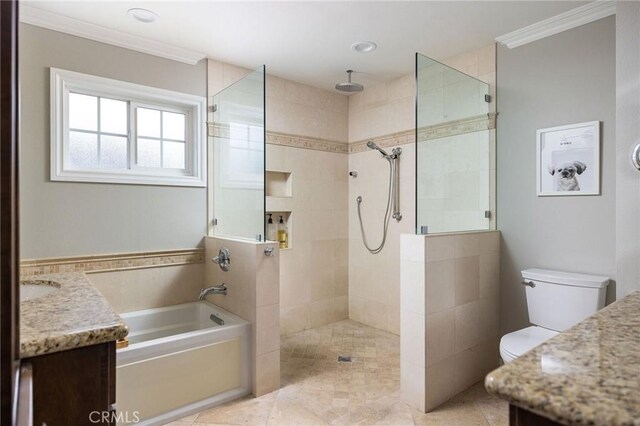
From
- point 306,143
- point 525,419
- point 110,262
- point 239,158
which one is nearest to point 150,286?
point 110,262

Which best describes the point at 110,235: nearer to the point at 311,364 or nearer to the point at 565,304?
the point at 311,364

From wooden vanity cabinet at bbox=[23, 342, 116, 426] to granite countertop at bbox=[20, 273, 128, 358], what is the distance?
0.04 meters

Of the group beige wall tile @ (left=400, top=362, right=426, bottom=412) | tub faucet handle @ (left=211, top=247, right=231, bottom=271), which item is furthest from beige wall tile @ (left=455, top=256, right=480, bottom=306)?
tub faucet handle @ (left=211, top=247, right=231, bottom=271)

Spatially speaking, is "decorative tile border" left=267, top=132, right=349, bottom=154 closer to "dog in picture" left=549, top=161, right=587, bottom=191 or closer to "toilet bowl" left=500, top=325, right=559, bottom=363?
"dog in picture" left=549, top=161, right=587, bottom=191

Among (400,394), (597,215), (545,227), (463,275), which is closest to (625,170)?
(597,215)

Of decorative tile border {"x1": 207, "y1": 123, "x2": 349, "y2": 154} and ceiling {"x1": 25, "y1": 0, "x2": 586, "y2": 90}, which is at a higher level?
ceiling {"x1": 25, "y1": 0, "x2": 586, "y2": 90}

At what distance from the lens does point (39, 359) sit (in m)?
→ 0.93

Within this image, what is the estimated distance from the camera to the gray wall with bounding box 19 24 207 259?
93.1 inches

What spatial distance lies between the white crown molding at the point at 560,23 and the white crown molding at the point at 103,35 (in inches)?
92.8

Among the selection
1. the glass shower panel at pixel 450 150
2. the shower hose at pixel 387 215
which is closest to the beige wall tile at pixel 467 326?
the glass shower panel at pixel 450 150

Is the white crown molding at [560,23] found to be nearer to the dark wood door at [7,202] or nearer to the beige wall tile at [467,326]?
the beige wall tile at [467,326]

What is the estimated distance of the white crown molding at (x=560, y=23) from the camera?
225 cm

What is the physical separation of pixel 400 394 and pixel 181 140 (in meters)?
2.53

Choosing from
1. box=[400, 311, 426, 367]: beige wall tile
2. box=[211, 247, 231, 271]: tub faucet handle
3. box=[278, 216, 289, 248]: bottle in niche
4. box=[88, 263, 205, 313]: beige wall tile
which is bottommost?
box=[400, 311, 426, 367]: beige wall tile
